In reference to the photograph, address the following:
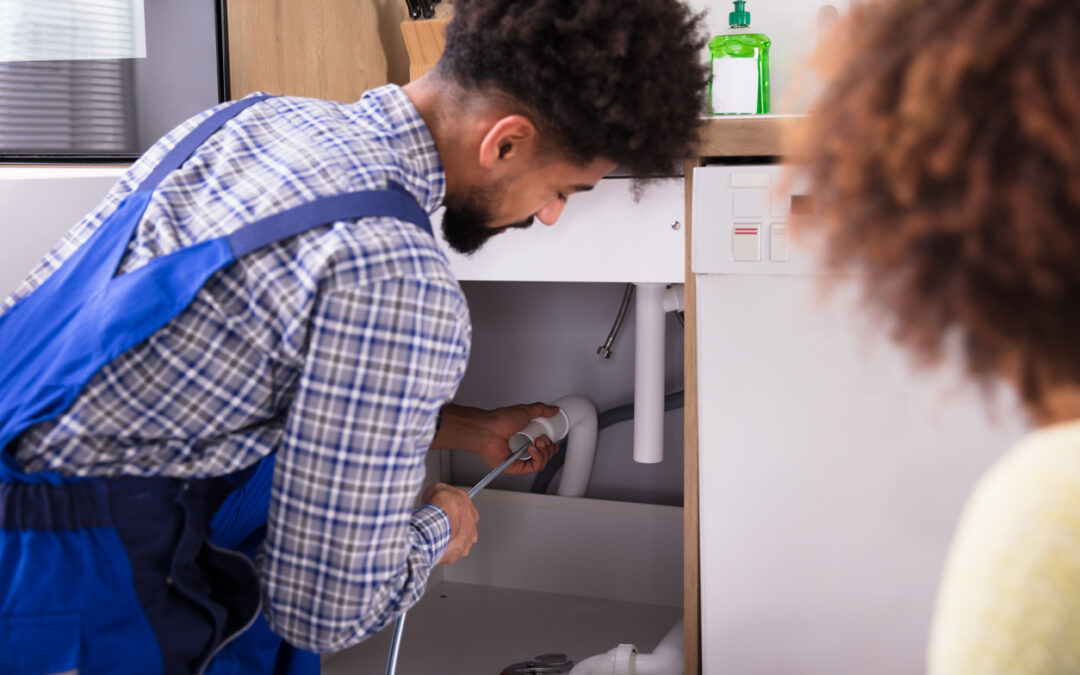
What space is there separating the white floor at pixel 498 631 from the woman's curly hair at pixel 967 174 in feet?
4.85

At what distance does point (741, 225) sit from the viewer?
1155 mm

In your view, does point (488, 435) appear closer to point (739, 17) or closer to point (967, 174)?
point (739, 17)

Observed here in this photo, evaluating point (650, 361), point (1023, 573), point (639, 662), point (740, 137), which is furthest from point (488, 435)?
point (1023, 573)

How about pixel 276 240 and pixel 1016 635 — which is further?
pixel 276 240

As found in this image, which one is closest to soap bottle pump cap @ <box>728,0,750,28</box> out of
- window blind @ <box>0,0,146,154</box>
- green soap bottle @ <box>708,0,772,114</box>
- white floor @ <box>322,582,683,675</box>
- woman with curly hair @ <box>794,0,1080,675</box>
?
green soap bottle @ <box>708,0,772,114</box>

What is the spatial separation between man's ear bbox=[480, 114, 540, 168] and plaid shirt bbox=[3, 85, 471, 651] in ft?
0.37

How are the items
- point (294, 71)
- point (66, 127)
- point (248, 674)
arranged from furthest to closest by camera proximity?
point (294, 71) < point (66, 127) < point (248, 674)

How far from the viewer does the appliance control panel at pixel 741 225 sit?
1130mm

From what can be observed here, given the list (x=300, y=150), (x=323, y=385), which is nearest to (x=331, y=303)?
(x=323, y=385)

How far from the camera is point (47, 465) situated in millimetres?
754

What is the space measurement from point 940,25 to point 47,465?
2.44 ft

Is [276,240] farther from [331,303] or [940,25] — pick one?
[940,25]

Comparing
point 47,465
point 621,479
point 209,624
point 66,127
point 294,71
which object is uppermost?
point 294,71

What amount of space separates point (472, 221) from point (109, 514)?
1.55 ft
